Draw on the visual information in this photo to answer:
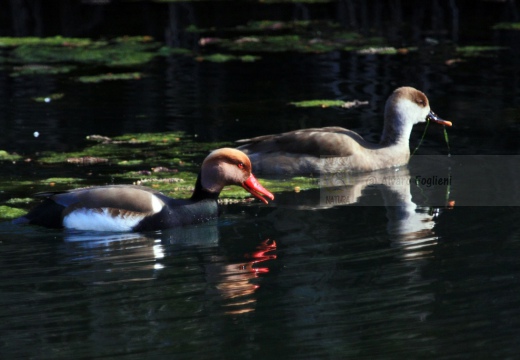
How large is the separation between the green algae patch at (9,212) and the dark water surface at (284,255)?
1.29 feet

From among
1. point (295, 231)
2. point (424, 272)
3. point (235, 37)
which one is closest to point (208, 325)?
point (424, 272)

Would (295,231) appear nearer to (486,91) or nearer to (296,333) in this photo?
(296,333)

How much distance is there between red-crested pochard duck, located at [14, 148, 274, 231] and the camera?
30.3ft

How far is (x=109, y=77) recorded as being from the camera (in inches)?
682

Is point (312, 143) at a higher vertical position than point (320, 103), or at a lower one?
lower

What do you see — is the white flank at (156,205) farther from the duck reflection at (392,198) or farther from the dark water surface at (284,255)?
the duck reflection at (392,198)

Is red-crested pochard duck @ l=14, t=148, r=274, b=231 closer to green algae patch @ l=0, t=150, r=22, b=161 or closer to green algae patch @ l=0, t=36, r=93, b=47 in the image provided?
green algae patch @ l=0, t=150, r=22, b=161

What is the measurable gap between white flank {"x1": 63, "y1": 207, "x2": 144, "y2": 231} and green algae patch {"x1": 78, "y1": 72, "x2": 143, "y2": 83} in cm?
800

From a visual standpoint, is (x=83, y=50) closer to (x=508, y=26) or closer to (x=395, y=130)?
(x=508, y=26)

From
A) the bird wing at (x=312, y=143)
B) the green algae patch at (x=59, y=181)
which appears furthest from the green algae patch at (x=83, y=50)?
the green algae patch at (x=59, y=181)

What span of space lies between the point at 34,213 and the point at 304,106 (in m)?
6.17

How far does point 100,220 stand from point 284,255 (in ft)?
5.99

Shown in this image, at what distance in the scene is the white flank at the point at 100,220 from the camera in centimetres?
924

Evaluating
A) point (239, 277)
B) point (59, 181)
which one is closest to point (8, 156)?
point (59, 181)
